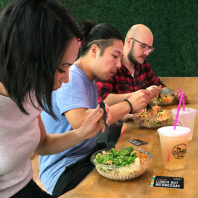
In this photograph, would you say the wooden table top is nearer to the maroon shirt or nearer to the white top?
the white top

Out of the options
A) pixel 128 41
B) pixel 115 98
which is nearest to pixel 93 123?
pixel 115 98

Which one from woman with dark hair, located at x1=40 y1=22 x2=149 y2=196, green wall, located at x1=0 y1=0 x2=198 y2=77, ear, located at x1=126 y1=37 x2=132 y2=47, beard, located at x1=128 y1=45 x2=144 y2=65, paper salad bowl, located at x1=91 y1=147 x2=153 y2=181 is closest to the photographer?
paper salad bowl, located at x1=91 y1=147 x2=153 y2=181

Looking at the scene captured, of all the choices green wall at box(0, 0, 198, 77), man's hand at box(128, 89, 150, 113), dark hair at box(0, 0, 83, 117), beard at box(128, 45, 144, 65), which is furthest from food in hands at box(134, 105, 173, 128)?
green wall at box(0, 0, 198, 77)

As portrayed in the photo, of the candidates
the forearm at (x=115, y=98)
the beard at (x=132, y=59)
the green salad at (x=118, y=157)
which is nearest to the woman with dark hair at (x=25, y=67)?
the green salad at (x=118, y=157)

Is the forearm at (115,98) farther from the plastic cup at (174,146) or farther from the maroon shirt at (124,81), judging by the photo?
the plastic cup at (174,146)

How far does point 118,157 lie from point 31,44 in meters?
0.51

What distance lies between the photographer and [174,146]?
1.09 m

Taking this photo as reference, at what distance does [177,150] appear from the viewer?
3.59 feet

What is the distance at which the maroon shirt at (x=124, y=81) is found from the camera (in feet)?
7.78

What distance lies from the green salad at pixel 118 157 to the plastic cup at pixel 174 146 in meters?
0.13

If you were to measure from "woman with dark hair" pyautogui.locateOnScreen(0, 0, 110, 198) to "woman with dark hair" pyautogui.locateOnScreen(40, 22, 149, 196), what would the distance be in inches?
12.2

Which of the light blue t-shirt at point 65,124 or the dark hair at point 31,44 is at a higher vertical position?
the dark hair at point 31,44

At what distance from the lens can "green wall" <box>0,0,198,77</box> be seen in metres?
4.27

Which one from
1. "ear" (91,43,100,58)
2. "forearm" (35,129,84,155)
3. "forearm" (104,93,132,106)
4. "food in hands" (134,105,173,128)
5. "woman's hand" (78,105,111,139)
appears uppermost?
"ear" (91,43,100,58)
